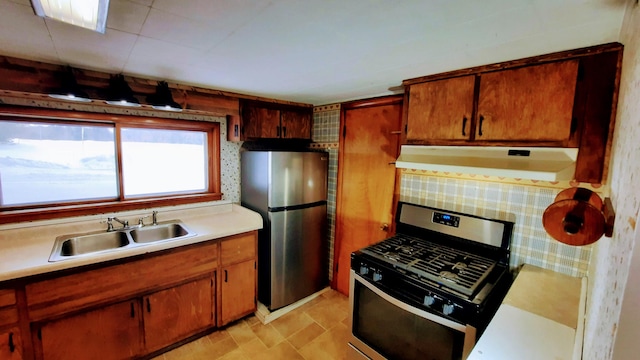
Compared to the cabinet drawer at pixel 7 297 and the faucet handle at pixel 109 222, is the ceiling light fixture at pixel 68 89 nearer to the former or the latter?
the faucet handle at pixel 109 222

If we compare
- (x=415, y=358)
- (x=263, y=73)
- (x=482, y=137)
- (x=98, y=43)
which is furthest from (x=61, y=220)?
(x=482, y=137)

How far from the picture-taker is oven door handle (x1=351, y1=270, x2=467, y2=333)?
136 cm

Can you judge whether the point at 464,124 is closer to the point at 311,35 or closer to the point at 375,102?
the point at 375,102

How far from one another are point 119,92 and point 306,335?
7.81 feet

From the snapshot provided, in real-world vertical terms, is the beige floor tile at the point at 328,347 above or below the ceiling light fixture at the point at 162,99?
below

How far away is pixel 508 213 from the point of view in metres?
1.79

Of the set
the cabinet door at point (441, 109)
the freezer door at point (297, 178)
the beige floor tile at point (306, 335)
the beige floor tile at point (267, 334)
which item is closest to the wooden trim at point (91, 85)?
the freezer door at point (297, 178)

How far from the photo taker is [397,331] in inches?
64.2

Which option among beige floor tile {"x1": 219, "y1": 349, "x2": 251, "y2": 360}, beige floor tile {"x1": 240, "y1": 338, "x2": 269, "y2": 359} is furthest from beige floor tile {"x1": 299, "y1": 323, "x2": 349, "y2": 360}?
beige floor tile {"x1": 219, "y1": 349, "x2": 251, "y2": 360}

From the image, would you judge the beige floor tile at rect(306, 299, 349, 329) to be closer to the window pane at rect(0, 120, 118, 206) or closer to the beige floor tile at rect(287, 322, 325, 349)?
the beige floor tile at rect(287, 322, 325, 349)

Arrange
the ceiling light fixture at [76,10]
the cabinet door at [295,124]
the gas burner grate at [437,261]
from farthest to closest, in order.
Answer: the cabinet door at [295,124]
the gas burner grate at [437,261]
the ceiling light fixture at [76,10]

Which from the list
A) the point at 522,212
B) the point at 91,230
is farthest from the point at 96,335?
the point at 522,212

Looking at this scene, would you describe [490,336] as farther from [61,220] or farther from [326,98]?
[61,220]

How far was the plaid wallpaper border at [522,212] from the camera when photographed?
1611 mm
